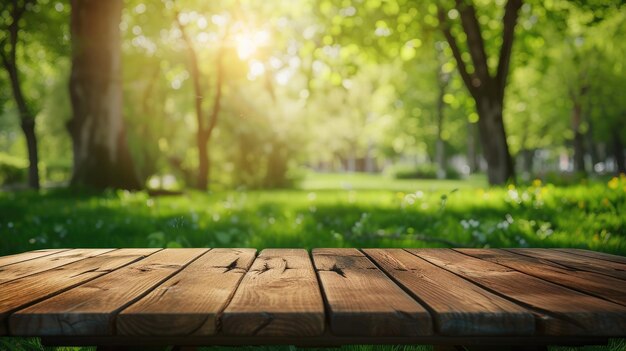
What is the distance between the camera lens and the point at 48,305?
1.27 m

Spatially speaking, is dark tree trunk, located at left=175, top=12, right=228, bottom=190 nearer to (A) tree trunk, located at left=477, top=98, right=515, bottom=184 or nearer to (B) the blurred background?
(B) the blurred background

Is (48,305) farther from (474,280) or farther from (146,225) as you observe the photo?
(146,225)

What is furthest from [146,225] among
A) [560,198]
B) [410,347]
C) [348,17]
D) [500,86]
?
[500,86]

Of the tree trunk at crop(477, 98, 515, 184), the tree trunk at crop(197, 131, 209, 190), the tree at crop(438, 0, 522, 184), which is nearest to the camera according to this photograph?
the tree at crop(438, 0, 522, 184)

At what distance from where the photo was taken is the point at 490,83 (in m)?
11.4

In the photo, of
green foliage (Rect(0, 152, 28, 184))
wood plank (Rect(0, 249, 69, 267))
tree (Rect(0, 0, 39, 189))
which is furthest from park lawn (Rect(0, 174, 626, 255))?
green foliage (Rect(0, 152, 28, 184))

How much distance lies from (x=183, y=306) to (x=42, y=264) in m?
1.04

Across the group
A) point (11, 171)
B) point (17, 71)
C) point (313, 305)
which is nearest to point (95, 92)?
point (17, 71)

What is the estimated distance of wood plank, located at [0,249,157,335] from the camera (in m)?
1.32

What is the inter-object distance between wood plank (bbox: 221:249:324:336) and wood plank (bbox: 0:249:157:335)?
53 centimetres

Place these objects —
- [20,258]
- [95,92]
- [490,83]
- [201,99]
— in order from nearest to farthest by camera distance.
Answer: [20,258] → [95,92] → [490,83] → [201,99]

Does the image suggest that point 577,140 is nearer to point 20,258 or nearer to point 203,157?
point 203,157

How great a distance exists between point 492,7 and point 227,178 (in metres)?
12.5

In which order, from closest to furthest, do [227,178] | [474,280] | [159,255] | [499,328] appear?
1. [499,328]
2. [474,280]
3. [159,255]
4. [227,178]
